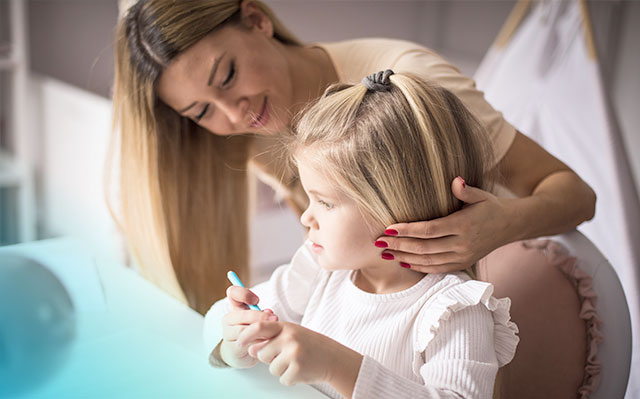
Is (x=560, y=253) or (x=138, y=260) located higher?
(x=560, y=253)

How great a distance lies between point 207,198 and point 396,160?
1.64 ft

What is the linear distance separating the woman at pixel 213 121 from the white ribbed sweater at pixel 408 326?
Result: 178 mm

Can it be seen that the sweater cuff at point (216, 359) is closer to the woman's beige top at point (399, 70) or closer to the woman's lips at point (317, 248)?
the woman's lips at point (317, 248)

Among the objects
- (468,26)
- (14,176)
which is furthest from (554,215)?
(468,26)

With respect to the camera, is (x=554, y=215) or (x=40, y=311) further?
(x=554, y=215)

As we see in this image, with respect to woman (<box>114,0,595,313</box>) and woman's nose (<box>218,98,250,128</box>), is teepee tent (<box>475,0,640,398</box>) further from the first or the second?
woman's nose (<box>218,98,250,128</box>)

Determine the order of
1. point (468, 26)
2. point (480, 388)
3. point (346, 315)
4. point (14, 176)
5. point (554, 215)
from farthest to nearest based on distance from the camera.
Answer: point (468, 26), point (14, 176), point (554, 215), point (346, 315), point (480, 388)

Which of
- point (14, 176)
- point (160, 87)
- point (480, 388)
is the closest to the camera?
point (480, 388)

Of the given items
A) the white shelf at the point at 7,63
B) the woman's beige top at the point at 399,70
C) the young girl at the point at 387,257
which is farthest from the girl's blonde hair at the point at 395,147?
the white shelf at the point at 7,63

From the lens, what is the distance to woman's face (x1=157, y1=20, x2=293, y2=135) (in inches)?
37.2

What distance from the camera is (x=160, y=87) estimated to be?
3.24ft

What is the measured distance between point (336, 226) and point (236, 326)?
13cm

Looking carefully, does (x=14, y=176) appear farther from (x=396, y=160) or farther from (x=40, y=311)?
(x=396, y=160)

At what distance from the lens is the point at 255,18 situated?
41.9 inches
